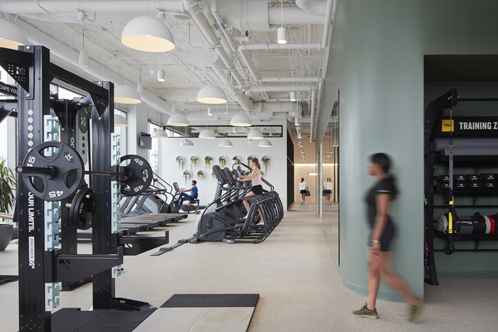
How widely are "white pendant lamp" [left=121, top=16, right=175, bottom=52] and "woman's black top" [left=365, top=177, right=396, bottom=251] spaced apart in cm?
266

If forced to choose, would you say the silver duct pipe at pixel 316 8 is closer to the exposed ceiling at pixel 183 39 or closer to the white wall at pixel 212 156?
the exposed ceiling at pixel 183 39

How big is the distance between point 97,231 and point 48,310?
37.4 inches

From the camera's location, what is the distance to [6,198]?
286 inches

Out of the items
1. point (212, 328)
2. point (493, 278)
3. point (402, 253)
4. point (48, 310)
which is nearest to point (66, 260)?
point (48, 310)

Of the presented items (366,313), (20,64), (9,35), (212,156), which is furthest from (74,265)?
(212,156)

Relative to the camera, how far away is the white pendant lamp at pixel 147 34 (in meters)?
4.11

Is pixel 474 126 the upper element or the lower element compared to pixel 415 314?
upper

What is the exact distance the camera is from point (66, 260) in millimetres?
2879

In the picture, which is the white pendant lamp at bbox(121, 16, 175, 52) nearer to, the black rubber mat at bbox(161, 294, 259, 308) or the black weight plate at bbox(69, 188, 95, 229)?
the black weight plate at bbox(69, 188, 95, 229)

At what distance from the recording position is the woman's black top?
10.9 ft

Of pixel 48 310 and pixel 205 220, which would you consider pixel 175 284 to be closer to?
pixel 48 310

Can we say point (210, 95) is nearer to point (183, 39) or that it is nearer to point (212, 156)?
point (183, 39)

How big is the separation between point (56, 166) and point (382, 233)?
256 cm

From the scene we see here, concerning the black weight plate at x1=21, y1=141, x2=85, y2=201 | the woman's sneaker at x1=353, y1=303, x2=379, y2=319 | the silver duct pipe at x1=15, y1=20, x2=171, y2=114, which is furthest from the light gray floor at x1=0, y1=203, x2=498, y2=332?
the silver duct pipe at x1=15, y1=20, x2=171, y2=114
